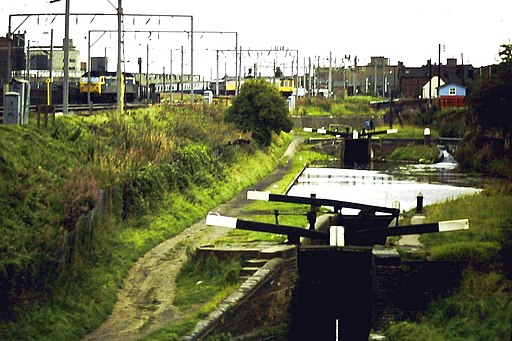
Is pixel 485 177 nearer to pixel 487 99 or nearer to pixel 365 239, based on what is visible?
pixel 487 99

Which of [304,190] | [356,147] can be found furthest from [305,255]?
[356,147]

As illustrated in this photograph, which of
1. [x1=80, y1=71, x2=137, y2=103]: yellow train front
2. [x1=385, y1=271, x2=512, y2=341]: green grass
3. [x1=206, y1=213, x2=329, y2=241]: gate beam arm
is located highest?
[x1=80, y1=71, x2=137, y2=103]: yellow train front

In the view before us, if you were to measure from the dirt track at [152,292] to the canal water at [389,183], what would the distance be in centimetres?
1107

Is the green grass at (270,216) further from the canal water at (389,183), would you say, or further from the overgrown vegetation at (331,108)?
the overgrown vegetation at (331,108)

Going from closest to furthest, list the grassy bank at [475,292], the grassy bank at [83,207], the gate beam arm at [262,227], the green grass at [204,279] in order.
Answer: the grassy bank at [83,207]
the grassy bank at [475,292]
the green grass at [204,279]
the gate beam arm at [262,227]

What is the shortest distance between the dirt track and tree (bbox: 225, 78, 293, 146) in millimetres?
29256

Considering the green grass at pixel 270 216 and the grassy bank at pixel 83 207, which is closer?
the grassy bank at pixel 83 207

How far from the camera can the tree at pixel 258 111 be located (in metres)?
63.2

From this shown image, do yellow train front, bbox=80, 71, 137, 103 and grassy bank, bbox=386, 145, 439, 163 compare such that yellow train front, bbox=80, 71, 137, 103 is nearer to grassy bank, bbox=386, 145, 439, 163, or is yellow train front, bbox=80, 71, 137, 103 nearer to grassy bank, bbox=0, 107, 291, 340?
grassy bank, bbox=386, 145, 439, 163

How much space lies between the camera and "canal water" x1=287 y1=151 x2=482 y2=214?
49.2 meters

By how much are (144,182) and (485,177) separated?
30.8 m

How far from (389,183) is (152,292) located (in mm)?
36709

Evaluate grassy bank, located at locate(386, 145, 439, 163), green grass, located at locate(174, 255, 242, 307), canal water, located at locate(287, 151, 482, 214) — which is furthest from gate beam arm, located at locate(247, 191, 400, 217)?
grassy bank, located at locate(386, 145, 439, 163)

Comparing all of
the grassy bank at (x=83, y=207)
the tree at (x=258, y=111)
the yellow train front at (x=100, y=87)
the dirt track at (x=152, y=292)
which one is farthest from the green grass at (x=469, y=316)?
the yellow train front at (x=100, y=87)
